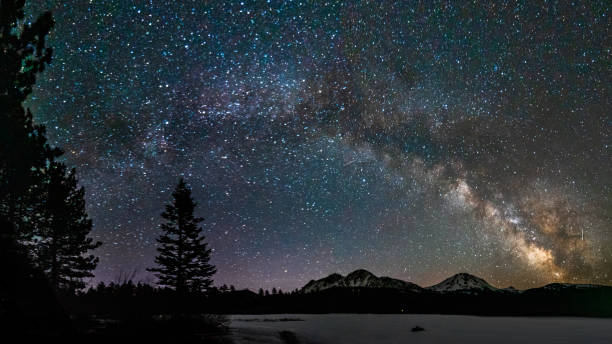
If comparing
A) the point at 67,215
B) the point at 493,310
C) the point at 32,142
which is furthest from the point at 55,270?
the point at 493,310

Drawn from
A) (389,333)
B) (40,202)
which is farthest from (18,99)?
(389,333)

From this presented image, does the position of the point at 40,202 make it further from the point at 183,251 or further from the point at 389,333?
the point at 389,333

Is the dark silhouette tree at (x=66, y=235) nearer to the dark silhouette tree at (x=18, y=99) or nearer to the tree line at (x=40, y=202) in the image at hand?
the tree line at (x=40, y=202)

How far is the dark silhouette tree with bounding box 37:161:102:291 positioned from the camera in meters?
28.1

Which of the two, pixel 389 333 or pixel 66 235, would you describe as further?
pixel 389 333

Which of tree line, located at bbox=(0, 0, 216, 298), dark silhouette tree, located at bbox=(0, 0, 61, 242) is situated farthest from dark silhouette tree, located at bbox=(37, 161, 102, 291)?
dark silhouette tree, located at bbox=(0, 0, 61, 242)

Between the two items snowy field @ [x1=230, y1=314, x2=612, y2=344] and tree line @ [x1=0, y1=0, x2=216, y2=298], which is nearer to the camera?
tree line @ [x1=0, y1=0, x2=216, y2=298]

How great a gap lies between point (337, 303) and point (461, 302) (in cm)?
5197

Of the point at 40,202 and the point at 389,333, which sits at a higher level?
the point at 40,202

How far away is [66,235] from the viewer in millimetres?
29500

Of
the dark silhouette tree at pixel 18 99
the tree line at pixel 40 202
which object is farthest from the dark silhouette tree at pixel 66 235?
the dark silhouette tree at pixel 18 99

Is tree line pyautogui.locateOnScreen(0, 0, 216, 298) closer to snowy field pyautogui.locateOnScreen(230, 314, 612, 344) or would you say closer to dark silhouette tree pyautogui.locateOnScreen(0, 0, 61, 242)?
dark silhouette tree pyautogui.locateOnScreen(0, 0, 61, 242)

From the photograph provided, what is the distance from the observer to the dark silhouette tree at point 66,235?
28.1m

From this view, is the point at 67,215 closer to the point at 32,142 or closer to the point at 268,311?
the point at 32,142
